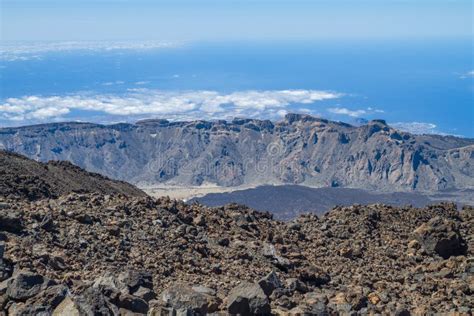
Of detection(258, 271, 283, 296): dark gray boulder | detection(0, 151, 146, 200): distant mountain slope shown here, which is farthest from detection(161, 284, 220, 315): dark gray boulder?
detection(0, 151, 146, 200): distant mountain slope

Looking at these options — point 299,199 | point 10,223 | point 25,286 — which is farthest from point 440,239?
point 299,199

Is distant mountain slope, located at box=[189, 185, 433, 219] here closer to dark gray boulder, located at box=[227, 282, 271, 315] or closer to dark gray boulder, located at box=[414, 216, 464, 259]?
dark gray boulder, located at box=[414, 216, 464, 259]

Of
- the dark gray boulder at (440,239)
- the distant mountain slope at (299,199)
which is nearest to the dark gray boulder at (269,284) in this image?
the dark gray boulder at (440,239)

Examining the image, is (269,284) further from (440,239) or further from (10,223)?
(440,239)

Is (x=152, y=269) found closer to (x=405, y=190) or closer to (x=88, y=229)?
(x=88, y=229)

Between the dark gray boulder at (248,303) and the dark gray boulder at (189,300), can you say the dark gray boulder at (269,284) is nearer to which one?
the dark gray boulder at (248,303)

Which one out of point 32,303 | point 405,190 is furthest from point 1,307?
point 405,190

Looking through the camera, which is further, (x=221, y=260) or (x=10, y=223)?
(x=221, y=260)
